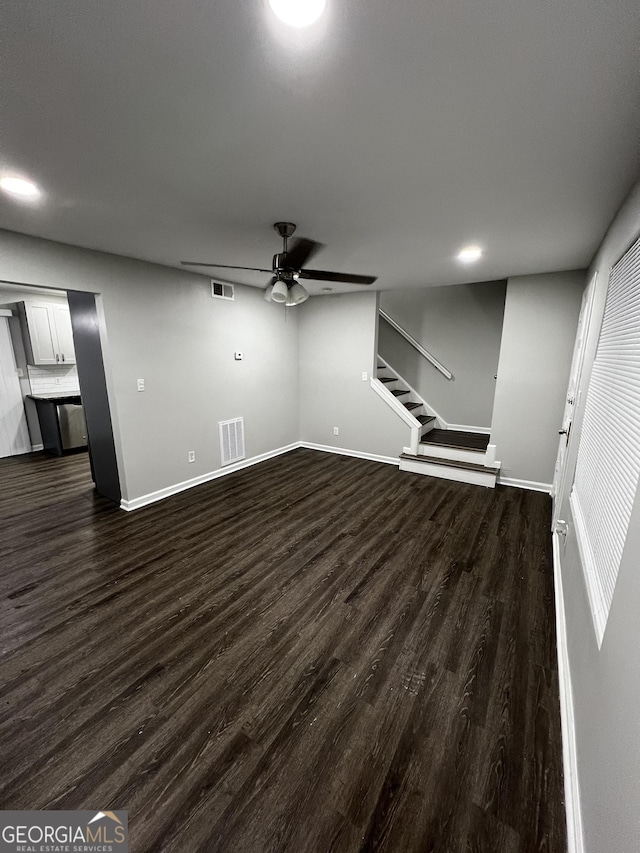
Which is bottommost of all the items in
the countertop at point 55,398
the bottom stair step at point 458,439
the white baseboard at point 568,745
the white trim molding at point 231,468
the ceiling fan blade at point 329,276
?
the white baseboard at point 568,745

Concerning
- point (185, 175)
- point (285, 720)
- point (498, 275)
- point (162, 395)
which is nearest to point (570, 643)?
point (285, 720)

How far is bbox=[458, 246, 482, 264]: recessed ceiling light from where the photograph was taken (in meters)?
2.79

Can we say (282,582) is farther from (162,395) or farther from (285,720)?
(162,395)

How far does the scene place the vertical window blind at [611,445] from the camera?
123 centimetres

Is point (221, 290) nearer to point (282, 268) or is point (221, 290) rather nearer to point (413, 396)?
point (282, 268)

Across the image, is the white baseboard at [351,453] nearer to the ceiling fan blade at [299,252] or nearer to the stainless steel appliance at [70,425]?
the ceiling fan blade at [299,252]

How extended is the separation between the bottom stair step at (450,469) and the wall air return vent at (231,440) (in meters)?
2.26

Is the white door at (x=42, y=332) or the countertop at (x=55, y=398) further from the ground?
the white door at (x=42, y=332)

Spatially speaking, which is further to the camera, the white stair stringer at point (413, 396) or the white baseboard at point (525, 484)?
the white stair stringer at point (413, 396)

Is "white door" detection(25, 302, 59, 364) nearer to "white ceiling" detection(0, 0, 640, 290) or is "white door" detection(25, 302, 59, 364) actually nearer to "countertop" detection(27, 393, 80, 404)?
"countertop" detection(27, 393, 80, 404)

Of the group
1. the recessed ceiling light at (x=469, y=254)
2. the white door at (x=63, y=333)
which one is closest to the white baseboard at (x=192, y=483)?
the white door at (x=63, y=333)

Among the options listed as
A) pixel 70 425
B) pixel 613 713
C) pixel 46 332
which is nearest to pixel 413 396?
pixel 613 713

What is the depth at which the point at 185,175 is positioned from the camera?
1.68 metres

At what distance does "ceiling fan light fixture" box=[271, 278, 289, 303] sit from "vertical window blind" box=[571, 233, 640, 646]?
1955 millimetres
